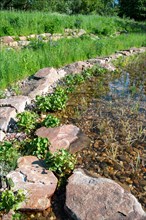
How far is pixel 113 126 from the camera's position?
189 inches

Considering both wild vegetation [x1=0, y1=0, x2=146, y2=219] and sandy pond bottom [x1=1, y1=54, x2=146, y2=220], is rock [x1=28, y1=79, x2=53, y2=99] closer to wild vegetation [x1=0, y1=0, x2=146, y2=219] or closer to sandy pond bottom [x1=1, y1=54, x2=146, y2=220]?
wild vegetation [x1=0, y1=0, x2=146, y2=219]

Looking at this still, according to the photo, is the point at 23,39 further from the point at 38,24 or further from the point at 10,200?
the point at 10,200

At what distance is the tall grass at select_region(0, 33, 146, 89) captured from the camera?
626 cm

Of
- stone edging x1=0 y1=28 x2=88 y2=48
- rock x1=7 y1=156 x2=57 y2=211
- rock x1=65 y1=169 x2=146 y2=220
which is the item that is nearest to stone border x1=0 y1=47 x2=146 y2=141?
rock x1=7 y1=156 x2=57 y2=211

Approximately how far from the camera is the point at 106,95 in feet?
20.9

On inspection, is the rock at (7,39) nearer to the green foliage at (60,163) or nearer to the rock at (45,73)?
the rock at (45,73)

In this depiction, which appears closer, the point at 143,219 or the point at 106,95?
the point at 143,219

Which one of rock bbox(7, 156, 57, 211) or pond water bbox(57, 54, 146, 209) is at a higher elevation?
rock bbox(7, 156, 57, 211)

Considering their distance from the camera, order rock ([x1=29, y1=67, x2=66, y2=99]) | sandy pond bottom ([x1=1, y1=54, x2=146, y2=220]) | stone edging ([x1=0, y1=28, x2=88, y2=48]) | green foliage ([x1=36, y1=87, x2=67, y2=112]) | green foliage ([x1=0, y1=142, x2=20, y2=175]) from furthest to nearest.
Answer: stone edging ([x1=0, y1=28, x2=88, y2=48]), rock ([x1=29, y1=67, x2=66, y2=99]), green foliage ([x1=36, y1=87, x2=67, y2=112]), sandy pond bottom ([x1=1, y1=54, x2=146, y2=220]), green foliage ([x1=0, y1=142, x2=20, y2=175])

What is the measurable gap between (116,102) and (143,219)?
345cm

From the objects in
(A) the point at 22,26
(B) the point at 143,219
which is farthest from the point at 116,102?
(A) the point at 22,26

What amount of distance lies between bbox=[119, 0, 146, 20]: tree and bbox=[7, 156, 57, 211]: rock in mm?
30669

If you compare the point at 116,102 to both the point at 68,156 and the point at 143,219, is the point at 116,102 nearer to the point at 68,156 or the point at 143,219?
the point at 68,156

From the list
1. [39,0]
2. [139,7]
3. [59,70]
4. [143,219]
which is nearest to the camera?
[143,219]
